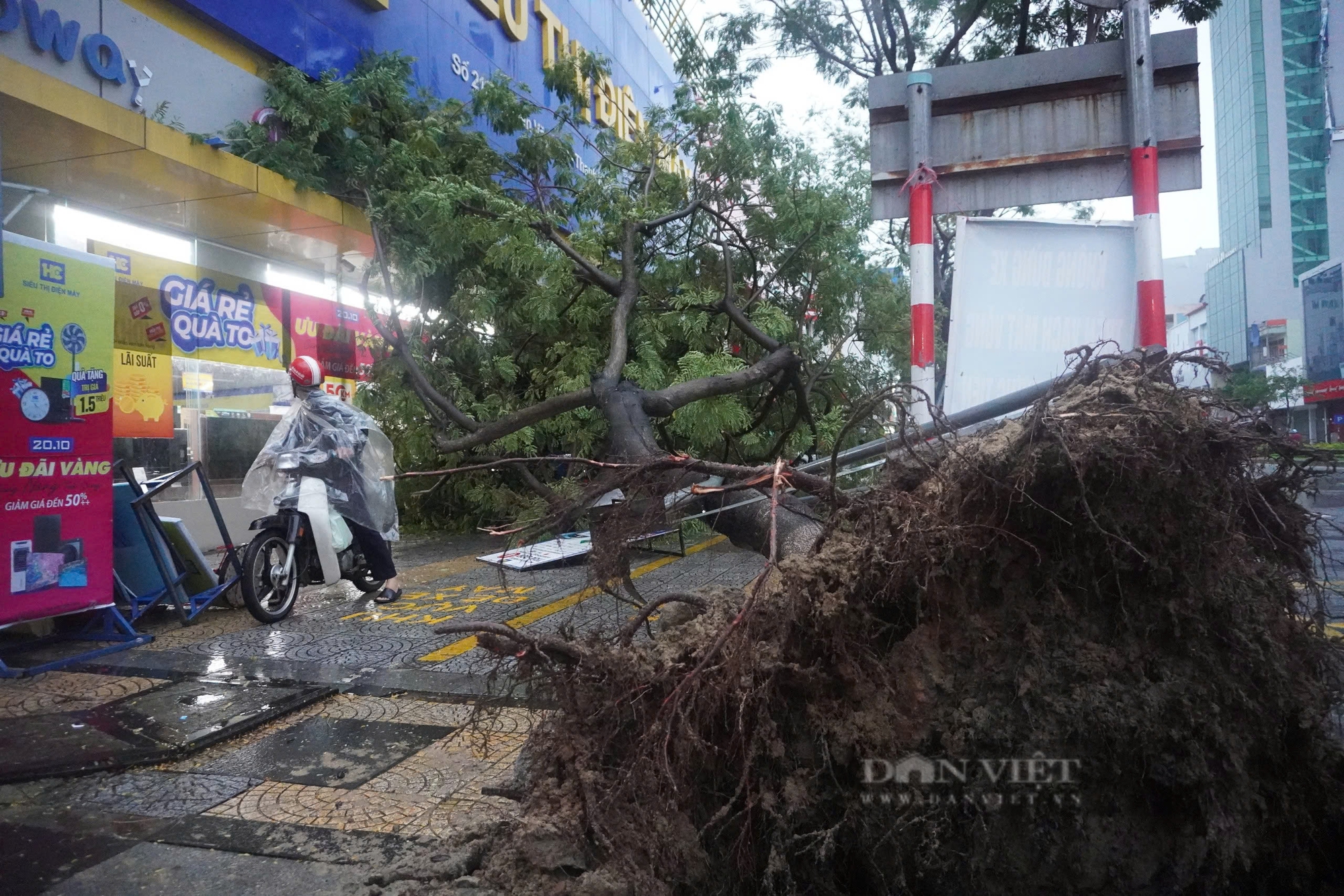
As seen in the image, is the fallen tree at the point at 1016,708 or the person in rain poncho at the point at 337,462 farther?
the person in rain poncho at the point at 337,462

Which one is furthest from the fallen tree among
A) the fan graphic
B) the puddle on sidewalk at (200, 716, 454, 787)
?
the fan graphic

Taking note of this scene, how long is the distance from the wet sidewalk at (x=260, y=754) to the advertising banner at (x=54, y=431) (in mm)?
552

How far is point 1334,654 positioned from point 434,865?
2.54 metres

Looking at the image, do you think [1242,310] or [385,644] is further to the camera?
[1242,310]

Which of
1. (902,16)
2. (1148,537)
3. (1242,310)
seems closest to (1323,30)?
(1242,310)

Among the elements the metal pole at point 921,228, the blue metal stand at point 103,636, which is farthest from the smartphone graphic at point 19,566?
the metal pole at point 921,228

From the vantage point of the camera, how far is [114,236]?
912cm

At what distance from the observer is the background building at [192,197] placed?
766 centimetres

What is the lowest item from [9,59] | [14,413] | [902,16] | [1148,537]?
[1148,537]

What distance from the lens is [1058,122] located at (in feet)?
14.4

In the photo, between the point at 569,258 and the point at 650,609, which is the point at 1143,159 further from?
the point at 569,258

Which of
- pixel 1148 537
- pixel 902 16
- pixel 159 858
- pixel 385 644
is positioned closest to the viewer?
pixel 1148 537

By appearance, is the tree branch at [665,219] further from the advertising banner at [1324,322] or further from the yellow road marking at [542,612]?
the advertising banner at [1324,322]

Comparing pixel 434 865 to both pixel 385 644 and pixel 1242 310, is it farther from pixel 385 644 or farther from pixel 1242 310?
pixel 1242 310
